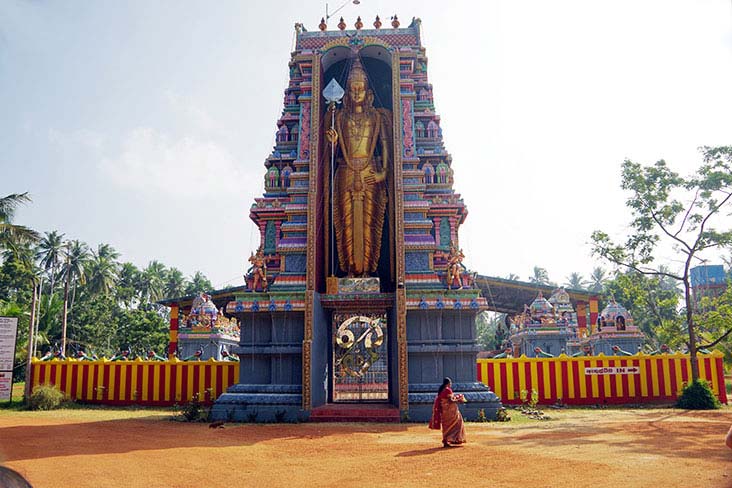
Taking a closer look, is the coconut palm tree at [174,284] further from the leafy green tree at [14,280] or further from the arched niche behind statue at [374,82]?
the arched niche behind statue at [374,82]

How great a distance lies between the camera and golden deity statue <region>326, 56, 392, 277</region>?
15344 millimetres

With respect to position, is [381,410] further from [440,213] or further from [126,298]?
[126,298]

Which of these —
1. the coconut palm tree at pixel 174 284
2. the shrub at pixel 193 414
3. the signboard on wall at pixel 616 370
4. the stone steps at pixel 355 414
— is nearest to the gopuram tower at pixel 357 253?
the stone steps at pixel 355 414

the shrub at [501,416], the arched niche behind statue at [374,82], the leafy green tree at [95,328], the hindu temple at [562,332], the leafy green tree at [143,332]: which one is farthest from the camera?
the leafy green tree at [95,328]

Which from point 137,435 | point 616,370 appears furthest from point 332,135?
point 616,370

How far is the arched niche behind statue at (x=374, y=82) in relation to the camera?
15.9 metres

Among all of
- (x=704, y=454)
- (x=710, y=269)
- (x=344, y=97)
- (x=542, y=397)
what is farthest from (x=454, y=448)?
(x=710, y=269)

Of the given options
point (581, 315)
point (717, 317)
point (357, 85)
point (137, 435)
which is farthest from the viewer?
point (581, 315)

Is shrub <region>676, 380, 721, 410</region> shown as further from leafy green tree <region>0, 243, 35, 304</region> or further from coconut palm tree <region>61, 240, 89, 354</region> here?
coconut palm tree <region>61, 240, 89, 354</region>

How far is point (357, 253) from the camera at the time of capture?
50.0ft

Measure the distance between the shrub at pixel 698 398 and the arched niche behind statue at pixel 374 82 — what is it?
8658 mm

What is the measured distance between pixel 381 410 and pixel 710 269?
6762cm

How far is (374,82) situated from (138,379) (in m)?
11.9

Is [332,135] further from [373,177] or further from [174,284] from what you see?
[174,284]
